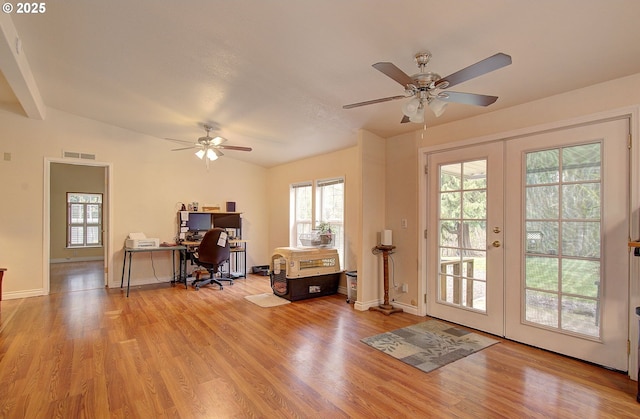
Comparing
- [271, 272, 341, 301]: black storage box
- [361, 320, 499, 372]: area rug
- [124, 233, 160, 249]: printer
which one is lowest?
[361, 320, 499, 372]: area rug

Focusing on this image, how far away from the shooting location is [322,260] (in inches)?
196

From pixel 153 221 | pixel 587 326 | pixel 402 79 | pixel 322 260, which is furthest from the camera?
pixel 153 221

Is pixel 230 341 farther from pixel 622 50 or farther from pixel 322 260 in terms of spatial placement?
pixel 622 50

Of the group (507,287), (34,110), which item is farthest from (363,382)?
Result: (34,110)

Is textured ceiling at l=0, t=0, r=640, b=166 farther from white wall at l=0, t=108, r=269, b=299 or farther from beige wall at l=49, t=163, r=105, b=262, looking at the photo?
beige wall at l=49, t=163, r=105, b=262

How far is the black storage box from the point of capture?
15.4 feet

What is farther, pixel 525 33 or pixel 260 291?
pixel 260 291

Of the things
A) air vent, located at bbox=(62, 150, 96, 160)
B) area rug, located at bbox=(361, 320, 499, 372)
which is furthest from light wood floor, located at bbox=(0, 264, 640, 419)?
air vent, located at bbox=(62, 150, 96, 160)

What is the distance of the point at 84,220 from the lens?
28.0ft

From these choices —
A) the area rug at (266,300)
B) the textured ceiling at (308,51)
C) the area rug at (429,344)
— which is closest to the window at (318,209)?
the area rug at (266,300)

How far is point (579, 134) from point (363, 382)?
9.07 feet

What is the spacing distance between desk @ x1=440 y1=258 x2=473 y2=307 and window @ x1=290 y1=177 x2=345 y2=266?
1.80m

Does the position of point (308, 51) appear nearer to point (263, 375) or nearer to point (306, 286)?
point (263, 375)

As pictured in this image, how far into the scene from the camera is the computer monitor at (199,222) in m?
6.17
